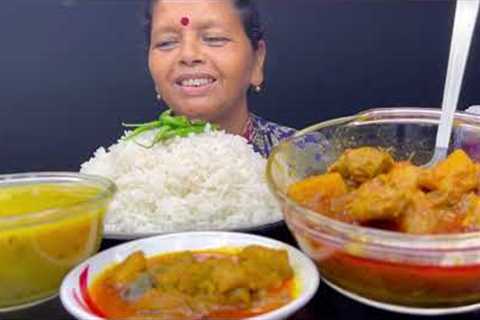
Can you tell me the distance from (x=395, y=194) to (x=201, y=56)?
1.35 meters

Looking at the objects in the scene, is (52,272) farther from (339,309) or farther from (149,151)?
(149,151)

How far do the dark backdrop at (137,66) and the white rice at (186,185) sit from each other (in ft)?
1.01

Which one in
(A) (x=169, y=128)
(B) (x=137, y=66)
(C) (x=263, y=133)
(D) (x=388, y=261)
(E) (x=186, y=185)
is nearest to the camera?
(D) (x=388, y=261)

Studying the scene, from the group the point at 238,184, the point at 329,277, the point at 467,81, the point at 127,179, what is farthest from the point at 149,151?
the point at 467,81

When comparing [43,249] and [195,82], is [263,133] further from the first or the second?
[43,249]

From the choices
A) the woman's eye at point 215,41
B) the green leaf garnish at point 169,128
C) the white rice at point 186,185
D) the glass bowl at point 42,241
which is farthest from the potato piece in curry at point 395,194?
the woman's eye at point 215,41

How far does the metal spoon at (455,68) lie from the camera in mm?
1677

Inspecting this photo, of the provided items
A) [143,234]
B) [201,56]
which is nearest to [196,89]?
[201,56]

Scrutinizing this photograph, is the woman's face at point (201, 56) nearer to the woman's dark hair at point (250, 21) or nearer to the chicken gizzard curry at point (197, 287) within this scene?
the woman's dark hair at point (250, 21)

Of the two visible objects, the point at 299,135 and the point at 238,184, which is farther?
the point at 238,184

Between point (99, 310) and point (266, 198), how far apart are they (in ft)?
2.94

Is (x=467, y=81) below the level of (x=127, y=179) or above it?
above

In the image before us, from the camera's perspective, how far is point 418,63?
8.27 ft

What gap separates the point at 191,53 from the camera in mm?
2512
